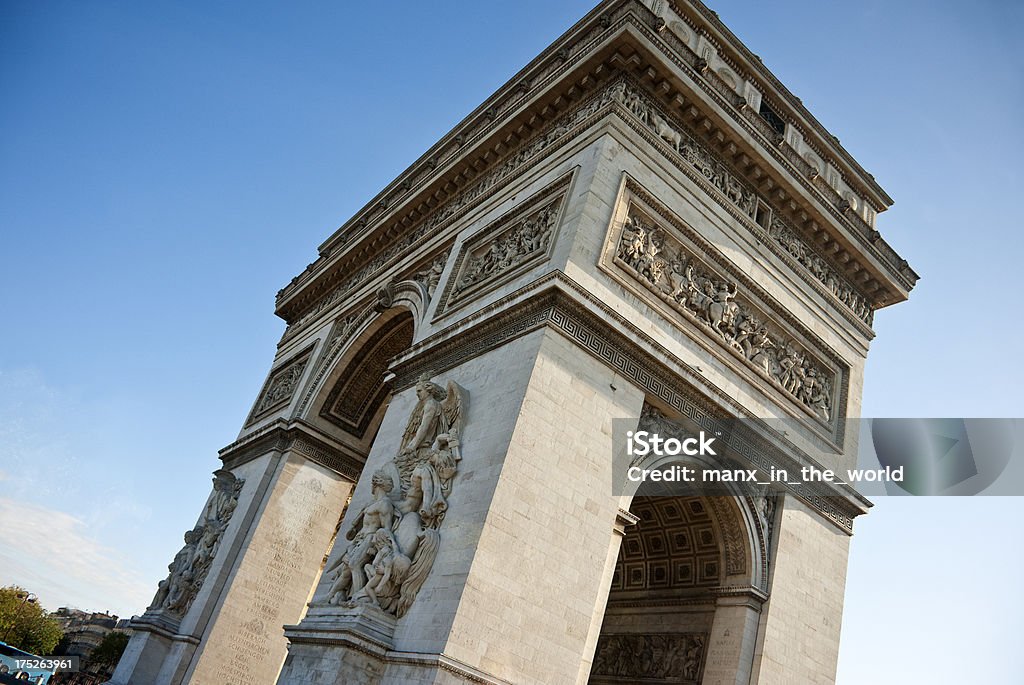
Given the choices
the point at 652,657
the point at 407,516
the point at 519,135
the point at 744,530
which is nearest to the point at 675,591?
the point at 652,657

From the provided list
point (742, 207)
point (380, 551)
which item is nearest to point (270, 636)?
point (380, 551)

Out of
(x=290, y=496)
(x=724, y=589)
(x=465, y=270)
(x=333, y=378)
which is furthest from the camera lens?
(x=333, y=378)

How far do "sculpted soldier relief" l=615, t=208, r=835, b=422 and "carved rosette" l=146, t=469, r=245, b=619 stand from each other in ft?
34.0

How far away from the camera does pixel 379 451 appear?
1181 cm

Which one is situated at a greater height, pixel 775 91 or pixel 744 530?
pixel 775 91

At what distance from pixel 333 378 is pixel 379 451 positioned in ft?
18.3

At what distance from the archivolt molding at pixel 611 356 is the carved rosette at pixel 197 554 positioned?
6.38 m

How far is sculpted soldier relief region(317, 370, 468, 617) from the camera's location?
9.13 metres

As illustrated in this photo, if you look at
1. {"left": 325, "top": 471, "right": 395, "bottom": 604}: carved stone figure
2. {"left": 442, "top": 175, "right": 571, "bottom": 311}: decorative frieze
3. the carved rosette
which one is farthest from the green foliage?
{"left": 325, "top": 471, "right": 395, "bottom": 604}: carved stone figure

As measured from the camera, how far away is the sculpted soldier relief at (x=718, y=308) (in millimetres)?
11211

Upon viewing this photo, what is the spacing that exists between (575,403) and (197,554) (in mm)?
10249

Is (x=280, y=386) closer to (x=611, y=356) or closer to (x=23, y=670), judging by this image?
(x=23, y=670)

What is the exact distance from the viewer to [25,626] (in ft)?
160

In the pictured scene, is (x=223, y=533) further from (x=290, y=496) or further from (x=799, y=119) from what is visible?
(x=799, y=119)
